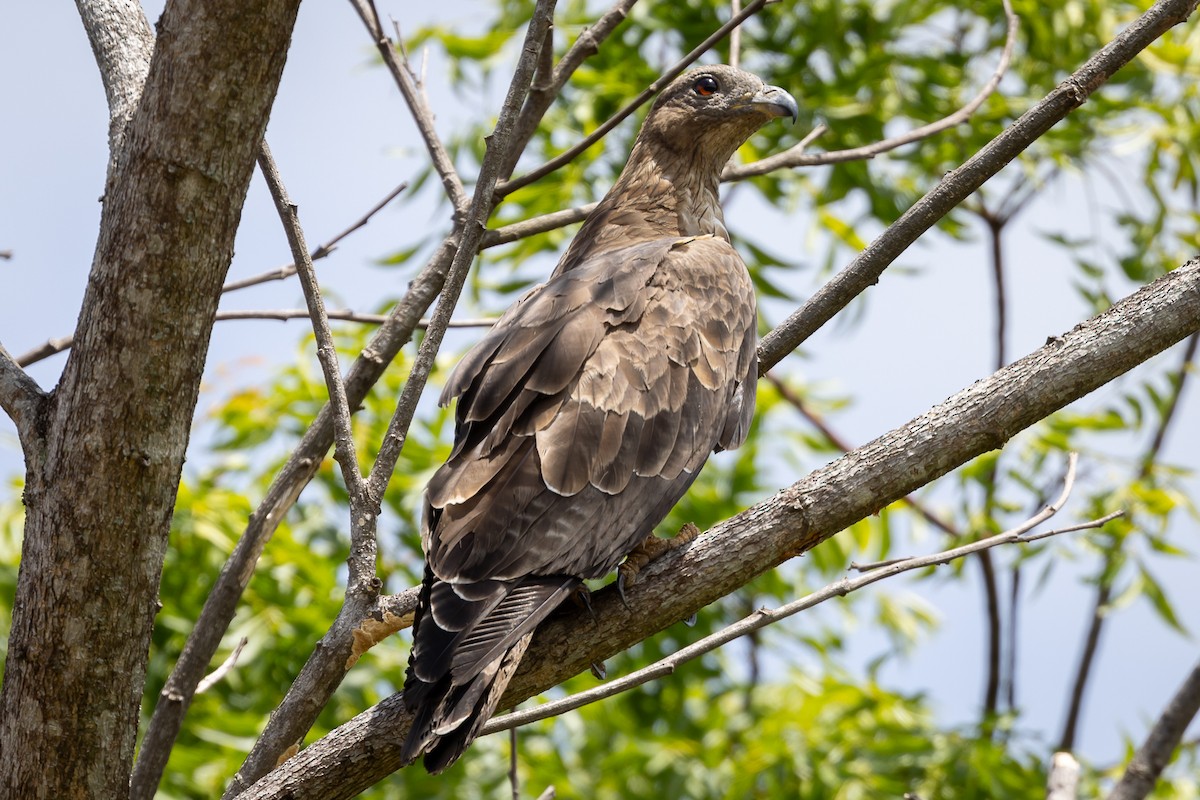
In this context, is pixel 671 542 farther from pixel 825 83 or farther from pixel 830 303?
pixel 825 83

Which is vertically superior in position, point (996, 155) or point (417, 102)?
point (417, 102)

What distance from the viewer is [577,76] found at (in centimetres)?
541

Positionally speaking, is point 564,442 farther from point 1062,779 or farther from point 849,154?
point 1062,779

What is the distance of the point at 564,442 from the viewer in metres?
2.75

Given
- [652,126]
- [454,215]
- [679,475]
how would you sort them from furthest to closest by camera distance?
[652,126] < [454,215] < [679,475]

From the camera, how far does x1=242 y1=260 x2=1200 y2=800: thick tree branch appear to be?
2.26 m

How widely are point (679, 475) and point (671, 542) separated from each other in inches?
8.9

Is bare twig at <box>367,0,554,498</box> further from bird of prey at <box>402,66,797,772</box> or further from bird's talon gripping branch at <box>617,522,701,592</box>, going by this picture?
bird's talon gripping branch at <box>617,522,701,592</box>

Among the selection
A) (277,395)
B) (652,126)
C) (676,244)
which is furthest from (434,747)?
(277,395)

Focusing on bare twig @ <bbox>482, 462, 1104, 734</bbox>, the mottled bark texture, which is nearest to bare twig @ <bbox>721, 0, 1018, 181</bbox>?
bare twig @ <bbox>482, 462, 1104, 734</bbox>

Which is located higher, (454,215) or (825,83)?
(825,83)

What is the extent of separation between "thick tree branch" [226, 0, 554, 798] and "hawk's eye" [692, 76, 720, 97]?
164 cm

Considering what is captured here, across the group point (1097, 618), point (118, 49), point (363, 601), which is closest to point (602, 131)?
point (118, 49)

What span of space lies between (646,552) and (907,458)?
2.29 feet
